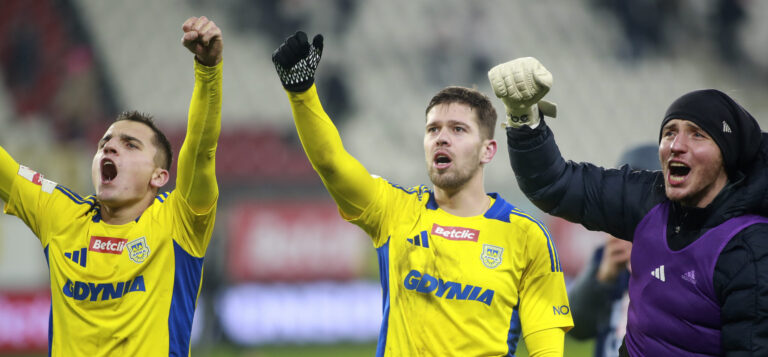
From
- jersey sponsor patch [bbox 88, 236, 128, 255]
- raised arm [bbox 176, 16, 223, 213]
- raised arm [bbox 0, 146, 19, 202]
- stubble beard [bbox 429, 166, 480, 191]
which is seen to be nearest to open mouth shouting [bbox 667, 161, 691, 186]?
stubble beard [bbox 429, 166, 480, 191]

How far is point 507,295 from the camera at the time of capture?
3.60 meters

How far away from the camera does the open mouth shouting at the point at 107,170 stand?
3728 mm

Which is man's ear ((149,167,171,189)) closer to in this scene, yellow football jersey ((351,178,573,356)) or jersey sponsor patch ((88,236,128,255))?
jersey sponsor patch ((88,236,128,255))

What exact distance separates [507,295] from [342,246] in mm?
5882

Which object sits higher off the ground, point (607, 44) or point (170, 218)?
point (607, 44)

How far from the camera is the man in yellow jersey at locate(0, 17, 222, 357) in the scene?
11.4 feet

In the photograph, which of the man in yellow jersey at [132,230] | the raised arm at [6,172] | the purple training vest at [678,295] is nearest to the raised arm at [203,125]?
the man in yellow jersey at [132,230]

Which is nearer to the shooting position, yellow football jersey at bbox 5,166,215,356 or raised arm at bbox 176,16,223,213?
raised arm at bbox 176,16,223,213

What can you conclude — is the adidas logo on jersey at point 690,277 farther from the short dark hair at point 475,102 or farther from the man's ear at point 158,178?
the man's ear at point 158,178

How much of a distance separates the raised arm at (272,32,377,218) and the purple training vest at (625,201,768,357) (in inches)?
47.3

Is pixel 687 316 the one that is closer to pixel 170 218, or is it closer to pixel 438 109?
pixel 438 109

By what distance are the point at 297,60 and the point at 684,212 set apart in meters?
1.60

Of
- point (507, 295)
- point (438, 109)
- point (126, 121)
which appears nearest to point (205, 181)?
point (126, 121)

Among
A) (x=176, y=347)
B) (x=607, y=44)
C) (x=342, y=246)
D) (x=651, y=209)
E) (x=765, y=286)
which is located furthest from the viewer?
(x=607, y=44)
